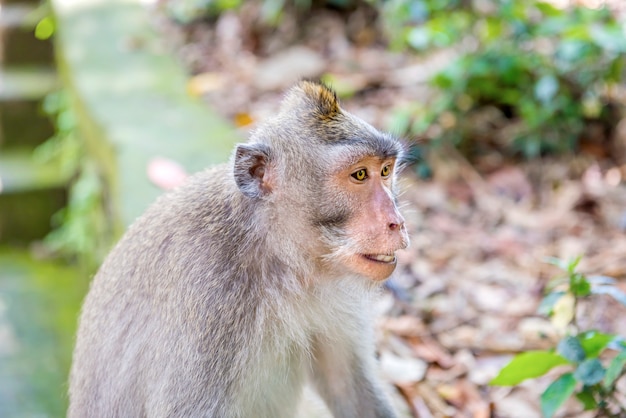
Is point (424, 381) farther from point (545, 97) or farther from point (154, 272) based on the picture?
point (545, 97)

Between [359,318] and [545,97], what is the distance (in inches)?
102

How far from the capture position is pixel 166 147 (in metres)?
5.59

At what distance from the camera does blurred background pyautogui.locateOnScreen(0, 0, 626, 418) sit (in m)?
4.25

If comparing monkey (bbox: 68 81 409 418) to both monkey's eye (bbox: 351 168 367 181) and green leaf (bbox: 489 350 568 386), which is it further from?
green leaf (bbox: 489 350 568 386)

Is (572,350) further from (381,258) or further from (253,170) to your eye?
(253,170)

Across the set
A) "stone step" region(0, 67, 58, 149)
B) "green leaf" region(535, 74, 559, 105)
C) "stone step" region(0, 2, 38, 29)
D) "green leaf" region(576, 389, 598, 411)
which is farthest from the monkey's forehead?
"stone step" region(0, 2, 38, 29)

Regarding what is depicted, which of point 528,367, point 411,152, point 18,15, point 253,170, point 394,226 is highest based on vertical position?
point 18,15

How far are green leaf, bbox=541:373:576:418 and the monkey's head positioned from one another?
0.72 metres

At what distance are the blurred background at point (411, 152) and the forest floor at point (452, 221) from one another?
0.04ft

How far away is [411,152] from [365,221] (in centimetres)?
202

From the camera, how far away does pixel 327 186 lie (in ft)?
10.0

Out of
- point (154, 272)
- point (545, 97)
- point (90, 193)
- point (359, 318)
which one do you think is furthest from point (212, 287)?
point (90, 193)

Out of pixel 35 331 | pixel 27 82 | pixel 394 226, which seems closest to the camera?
pixel 394 226

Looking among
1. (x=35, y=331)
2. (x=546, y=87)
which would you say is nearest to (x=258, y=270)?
(x=546, y=87)
